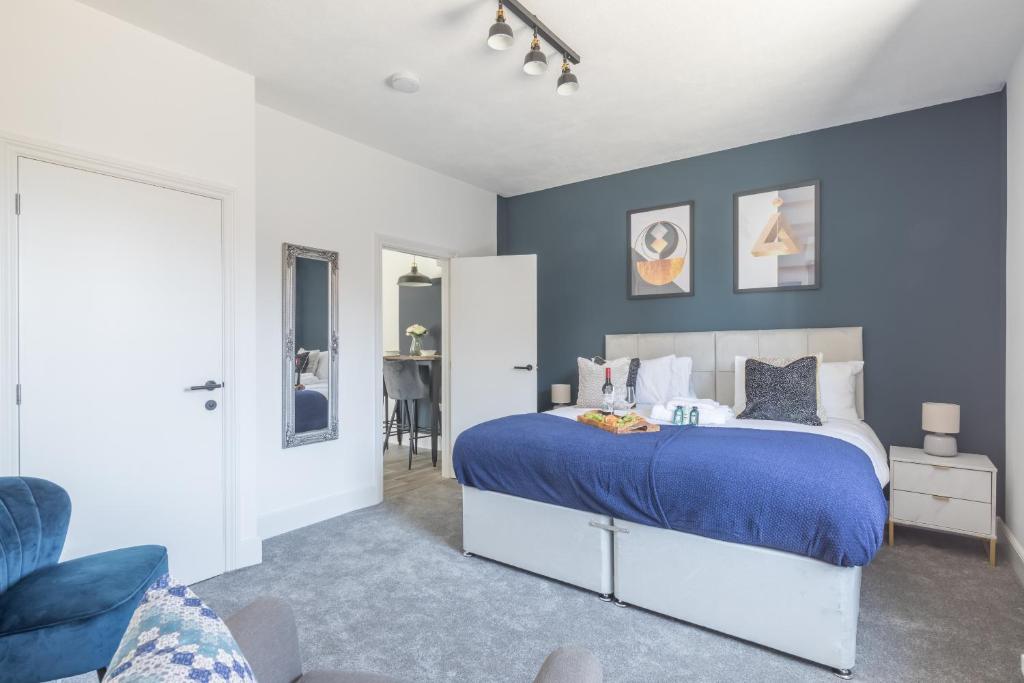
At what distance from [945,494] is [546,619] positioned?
2377 mm

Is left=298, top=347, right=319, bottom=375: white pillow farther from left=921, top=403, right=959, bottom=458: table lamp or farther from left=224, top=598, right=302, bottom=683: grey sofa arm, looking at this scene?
left=921, top=403, right=959, bottom=458: table lamp

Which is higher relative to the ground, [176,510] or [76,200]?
[76,200]

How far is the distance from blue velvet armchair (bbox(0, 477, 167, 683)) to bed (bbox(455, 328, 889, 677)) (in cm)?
158

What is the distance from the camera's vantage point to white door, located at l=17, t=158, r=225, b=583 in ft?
7.23

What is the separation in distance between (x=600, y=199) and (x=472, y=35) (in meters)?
2.40

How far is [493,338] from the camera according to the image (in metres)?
4.69

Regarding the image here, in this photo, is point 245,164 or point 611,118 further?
point 611,118

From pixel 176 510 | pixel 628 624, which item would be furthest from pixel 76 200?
pixel 628 624

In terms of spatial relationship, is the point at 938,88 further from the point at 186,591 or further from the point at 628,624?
the point at 186,591

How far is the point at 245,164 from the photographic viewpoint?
2906 mm

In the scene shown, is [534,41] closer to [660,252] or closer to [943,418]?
[660,252]

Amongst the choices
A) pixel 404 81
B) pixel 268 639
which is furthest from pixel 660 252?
pixel 268 639

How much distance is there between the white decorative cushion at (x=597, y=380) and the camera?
154 inches

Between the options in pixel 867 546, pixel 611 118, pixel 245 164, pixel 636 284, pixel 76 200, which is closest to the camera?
pixel 867 546
